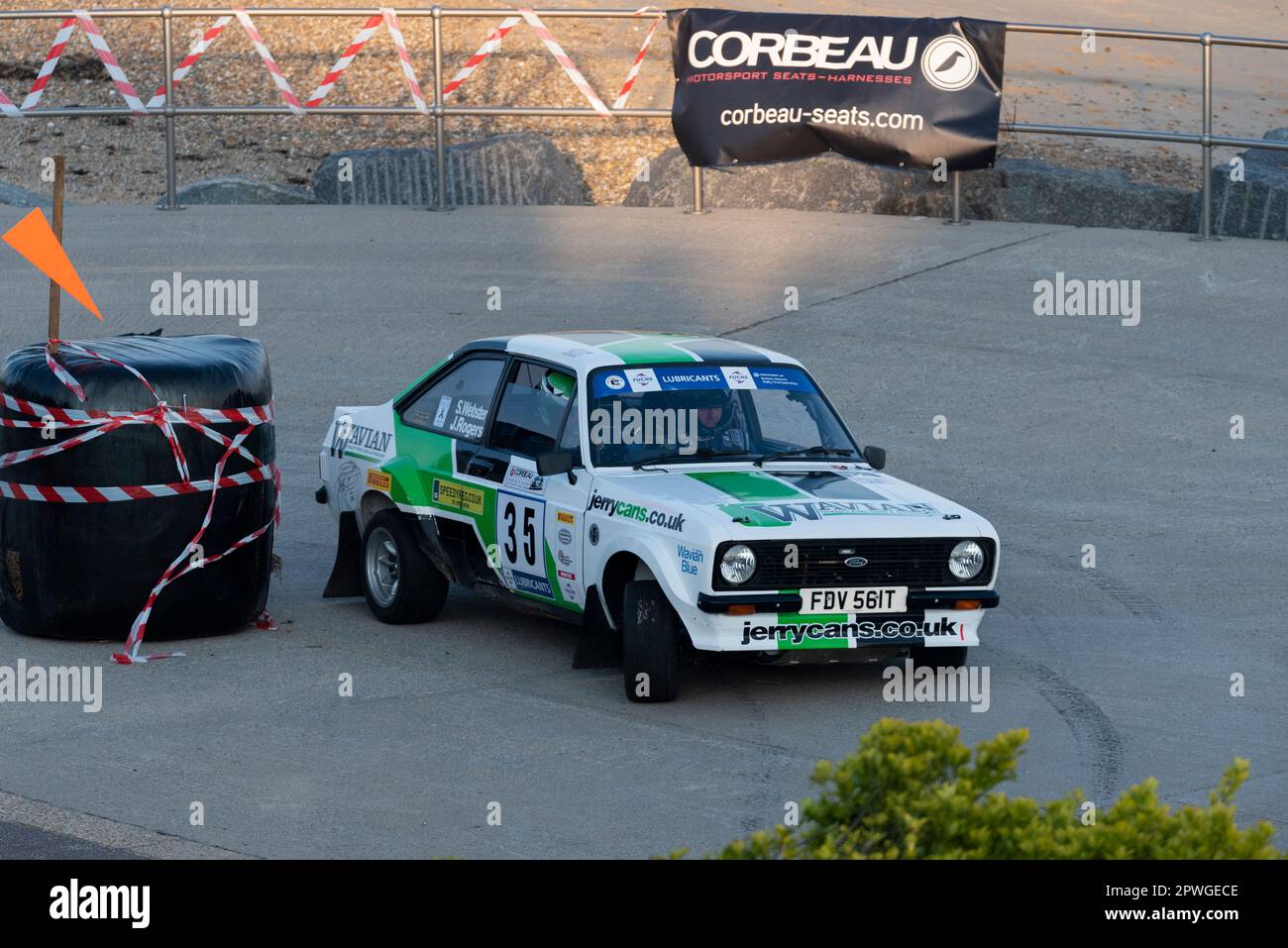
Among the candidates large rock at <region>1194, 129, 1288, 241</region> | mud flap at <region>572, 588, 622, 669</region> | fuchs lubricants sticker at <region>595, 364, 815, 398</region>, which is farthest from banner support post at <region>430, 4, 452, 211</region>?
mud flap at <region>572, 588, 622, 669</region>

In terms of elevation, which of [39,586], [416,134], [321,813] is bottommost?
[321,813]

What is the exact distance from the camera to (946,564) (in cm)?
853

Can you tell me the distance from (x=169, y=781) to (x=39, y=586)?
2.37 meters

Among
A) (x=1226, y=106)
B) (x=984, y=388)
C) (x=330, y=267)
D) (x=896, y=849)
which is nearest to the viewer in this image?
(x=896, y=849)

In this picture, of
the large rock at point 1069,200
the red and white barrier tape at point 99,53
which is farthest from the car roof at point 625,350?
the large rock at point 1069,200

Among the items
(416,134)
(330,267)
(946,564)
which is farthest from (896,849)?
(416,134)

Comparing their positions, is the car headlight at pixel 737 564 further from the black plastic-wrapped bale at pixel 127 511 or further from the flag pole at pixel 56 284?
the flag pole at pixel 56 284

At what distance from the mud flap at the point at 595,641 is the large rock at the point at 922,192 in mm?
10588

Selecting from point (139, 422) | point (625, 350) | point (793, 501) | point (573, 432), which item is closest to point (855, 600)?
point (793, 501)

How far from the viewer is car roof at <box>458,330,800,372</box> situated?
9.57 meters

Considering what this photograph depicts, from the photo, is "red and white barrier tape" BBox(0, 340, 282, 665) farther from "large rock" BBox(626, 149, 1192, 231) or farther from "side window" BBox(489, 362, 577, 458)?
"large rock" BBox(626, 149, 1192, 231)

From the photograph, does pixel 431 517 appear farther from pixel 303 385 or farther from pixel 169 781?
pixel 303 385

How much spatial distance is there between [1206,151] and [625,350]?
9.17 m

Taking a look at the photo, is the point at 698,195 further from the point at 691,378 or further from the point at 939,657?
the point at 939,657
